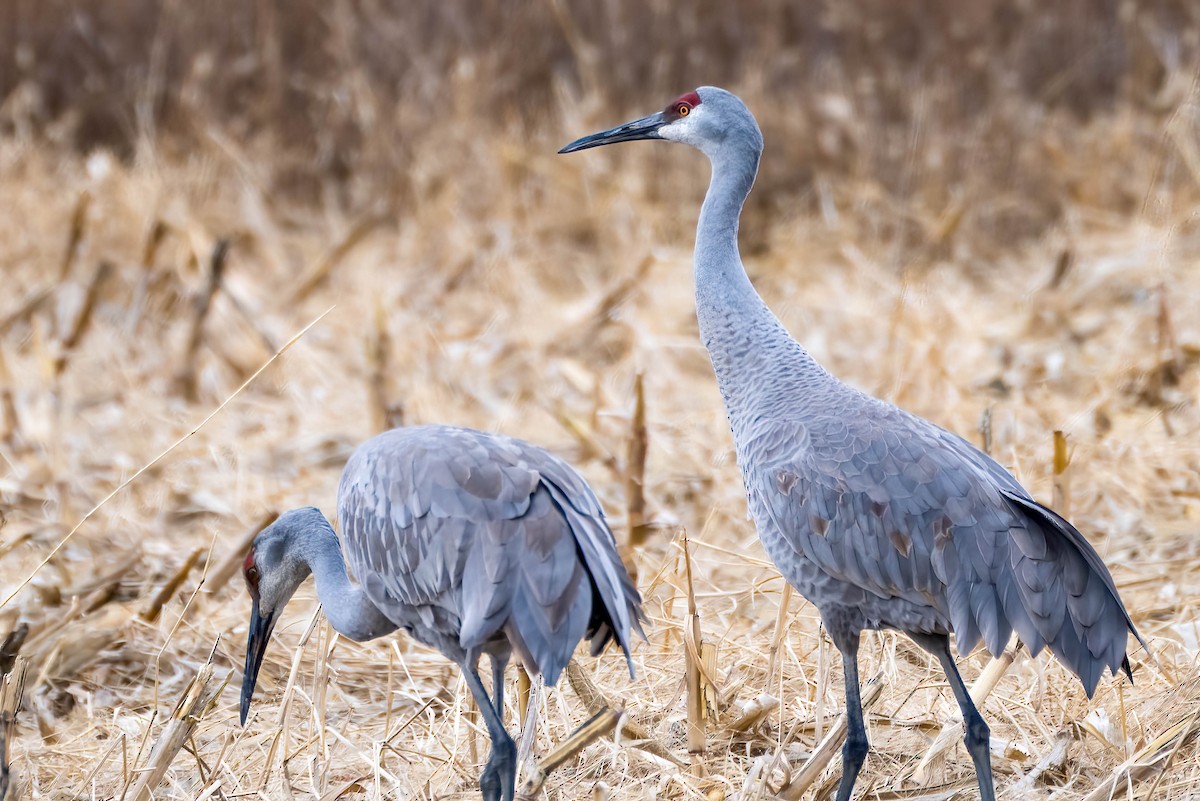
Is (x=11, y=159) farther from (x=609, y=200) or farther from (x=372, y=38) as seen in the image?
(x=609, y=200)

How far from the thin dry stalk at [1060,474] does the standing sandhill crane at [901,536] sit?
616mm

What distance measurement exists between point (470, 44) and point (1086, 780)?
308 inches

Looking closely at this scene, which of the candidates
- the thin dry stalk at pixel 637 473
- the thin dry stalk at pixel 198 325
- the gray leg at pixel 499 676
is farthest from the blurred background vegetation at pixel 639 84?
the gray leg at pixel 499 676

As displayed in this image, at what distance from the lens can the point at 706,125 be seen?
3732 millimetres

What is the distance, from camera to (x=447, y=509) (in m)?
2.96

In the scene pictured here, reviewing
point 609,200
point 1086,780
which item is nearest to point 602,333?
point 609,200

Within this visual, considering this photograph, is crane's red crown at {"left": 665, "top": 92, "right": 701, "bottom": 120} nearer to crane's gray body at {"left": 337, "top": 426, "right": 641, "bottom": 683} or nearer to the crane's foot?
crane's gray body at {"left": 337, "top": 426, "right": 641, "bottom": 683}

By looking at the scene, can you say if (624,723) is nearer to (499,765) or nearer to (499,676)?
(499,676)

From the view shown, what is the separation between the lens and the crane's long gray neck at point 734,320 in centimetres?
344

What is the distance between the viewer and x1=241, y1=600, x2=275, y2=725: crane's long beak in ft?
11.2

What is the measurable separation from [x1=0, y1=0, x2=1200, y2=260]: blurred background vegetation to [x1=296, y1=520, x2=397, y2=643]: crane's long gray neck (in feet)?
19.1

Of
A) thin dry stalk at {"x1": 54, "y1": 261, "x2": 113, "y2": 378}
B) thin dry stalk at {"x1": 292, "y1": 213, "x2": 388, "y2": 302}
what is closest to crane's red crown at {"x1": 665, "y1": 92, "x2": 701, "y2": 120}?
thin dry stalk at {"x1": 54, "y1": 261, "x2": 113, "y2": 378}

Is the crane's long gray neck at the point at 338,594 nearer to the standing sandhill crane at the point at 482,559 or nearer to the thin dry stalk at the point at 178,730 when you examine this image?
the standing sandhill crane at the point at 482,559

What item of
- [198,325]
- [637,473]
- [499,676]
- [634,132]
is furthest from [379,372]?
[499,676]
